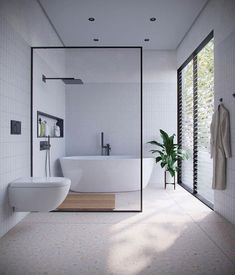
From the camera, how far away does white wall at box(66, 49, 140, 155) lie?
3539 mm

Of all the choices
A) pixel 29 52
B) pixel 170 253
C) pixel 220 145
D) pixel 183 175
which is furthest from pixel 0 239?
pixel 183 175

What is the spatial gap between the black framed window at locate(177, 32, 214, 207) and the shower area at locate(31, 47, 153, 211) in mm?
983

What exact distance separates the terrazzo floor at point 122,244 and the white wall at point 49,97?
0.75 meters

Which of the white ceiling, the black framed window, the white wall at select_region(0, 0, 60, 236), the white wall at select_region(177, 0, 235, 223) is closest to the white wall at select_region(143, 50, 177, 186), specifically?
the black framed window

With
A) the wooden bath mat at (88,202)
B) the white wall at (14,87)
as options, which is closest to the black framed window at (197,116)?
the wooden bath mat at (88,202)

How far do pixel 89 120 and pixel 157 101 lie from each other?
6.32ft

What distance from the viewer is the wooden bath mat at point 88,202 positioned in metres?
3.22

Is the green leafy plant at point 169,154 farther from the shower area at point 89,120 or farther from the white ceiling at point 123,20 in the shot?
the white ceiling at point 123,20

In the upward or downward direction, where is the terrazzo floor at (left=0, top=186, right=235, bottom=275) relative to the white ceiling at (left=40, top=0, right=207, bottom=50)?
downward

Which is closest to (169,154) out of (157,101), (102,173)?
(157,101)

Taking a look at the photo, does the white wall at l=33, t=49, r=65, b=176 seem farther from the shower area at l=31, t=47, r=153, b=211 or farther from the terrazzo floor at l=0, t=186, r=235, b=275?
the terrazzo floor at l=0, t=186, r=235, b=275

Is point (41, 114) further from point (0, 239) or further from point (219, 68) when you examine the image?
point (219, 68)

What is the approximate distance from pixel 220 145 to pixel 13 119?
2.31 meters

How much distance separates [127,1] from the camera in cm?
329
